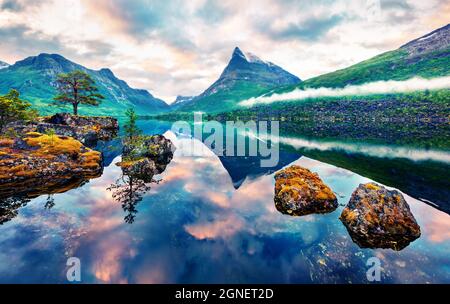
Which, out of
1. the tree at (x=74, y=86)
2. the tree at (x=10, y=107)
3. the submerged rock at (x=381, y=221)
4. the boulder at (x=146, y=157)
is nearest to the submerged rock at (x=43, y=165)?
the boulder at (x=146, y=157)

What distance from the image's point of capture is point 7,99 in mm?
40094

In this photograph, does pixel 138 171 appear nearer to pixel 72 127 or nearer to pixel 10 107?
pixel 10 107

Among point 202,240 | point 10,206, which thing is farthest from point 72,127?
point 202,240

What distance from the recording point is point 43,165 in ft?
104

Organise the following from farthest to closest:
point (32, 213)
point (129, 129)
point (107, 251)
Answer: point (129, 129) < point (32, 213) < point (107, 251)

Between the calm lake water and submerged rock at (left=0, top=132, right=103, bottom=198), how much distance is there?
3690 millimetres

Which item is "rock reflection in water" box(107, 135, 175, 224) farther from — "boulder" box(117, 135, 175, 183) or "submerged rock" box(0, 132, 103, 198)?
"submerged rock" box(0, 132, 103, 198)

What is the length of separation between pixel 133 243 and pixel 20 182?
2124 cm

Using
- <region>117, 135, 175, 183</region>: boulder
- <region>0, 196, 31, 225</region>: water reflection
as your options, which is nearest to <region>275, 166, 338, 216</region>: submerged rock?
<region>117, 135, 175, 183</region>: boulder

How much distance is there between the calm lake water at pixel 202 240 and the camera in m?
13.6

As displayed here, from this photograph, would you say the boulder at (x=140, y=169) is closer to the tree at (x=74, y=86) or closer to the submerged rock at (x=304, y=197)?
the submerged rock at (x=304, y=197)
